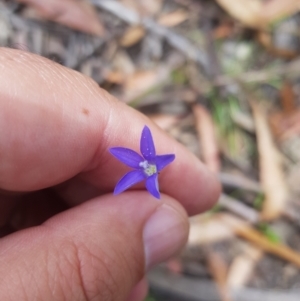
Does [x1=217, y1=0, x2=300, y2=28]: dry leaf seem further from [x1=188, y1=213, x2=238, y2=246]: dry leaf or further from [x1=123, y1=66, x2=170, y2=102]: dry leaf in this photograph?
[x1=188, y1=213, x2=238, y2=246]: dry leaf

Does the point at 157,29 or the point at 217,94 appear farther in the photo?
the point at 157,29

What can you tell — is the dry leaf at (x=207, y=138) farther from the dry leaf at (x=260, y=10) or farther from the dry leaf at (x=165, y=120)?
the dry leaf at (x=260, y=10)

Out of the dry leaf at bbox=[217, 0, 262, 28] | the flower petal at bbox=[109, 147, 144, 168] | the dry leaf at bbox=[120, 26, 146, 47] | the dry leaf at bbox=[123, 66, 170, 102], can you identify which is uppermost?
the dry leaf at bbox=[217, 0, 262, 28]

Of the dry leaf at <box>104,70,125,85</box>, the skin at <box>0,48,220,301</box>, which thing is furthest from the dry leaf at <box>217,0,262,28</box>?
the skin at <box>0,48,220,301</box>

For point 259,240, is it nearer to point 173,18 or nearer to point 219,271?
point 219,271

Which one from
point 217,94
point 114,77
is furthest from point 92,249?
point 217,94

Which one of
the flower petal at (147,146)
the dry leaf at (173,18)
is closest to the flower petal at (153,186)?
the flower petal at (147,146)

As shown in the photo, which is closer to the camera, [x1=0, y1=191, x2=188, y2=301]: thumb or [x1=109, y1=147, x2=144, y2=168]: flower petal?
[x1=0, y1=191, x2=188, y2=301]: thumb
